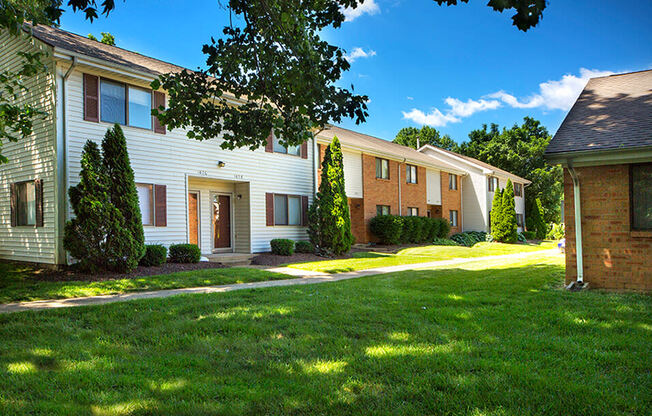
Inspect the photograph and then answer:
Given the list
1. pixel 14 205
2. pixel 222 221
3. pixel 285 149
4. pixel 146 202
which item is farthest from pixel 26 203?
pixel 285 149

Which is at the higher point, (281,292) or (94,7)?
(94,7)

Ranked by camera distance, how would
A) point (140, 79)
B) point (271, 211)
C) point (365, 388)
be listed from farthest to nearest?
point (271, 211) < point (140, 79) < point (365, 388)

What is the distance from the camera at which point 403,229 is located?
902 inches

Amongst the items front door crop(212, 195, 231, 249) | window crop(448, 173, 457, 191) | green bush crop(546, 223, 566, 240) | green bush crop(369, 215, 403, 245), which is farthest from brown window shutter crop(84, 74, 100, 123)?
green bush crop(546, 223, 566, 240)

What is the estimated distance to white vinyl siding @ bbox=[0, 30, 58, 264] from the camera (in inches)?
436

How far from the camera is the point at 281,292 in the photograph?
781 cm

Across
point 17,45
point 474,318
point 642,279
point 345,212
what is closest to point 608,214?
point 642,279

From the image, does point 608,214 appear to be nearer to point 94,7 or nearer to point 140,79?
point 94,7

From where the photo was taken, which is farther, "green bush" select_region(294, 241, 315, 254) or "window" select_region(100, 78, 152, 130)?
"green bush" select_region(294, 241, 315, 254)

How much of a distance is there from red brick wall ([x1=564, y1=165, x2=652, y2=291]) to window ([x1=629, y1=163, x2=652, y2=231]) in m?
0.12

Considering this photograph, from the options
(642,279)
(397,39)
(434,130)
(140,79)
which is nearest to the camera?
(642,279)

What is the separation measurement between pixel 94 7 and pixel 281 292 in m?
5.10

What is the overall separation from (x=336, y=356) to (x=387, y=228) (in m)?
17.9

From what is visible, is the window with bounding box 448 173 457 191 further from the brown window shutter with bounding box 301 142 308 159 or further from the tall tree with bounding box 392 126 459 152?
the tall tree with bounding box 392 126 459 152
